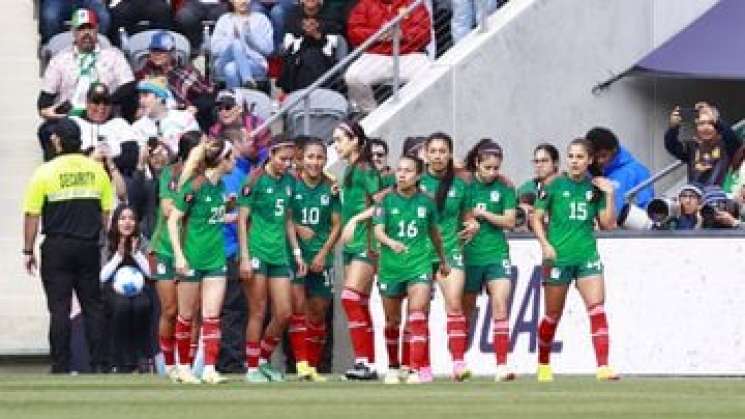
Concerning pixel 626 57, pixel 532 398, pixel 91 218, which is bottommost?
pixel 532 398

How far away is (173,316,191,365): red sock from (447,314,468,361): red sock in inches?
86.0

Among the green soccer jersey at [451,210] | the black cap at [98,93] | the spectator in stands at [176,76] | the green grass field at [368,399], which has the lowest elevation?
the green grass field at [368,399]

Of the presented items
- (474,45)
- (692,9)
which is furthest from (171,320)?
(692,9)

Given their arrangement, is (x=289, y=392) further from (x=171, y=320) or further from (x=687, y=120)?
(x=687, y=120)

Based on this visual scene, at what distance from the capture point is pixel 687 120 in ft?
103

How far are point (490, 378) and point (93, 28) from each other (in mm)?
5814

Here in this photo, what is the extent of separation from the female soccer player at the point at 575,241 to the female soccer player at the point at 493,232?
0.29m

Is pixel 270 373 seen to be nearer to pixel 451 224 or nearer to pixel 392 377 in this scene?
pixel 392 377

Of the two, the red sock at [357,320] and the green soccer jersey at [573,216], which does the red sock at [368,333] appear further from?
the green soccer jersey at [573,216]

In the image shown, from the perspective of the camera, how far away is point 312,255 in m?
26.1

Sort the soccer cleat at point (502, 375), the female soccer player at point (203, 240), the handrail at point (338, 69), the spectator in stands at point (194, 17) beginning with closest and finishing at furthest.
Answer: the female soccer player at point (203, 240) < the soccer cleat at point (502, 375) < the handrail at point (338, 69) < the spectator in stands at point (194, 17)

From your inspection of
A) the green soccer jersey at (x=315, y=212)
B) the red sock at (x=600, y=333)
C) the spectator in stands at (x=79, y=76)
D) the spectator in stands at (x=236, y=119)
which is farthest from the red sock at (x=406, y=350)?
the spectator in stands at (x=79, y=76)

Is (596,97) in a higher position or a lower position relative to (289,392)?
higher

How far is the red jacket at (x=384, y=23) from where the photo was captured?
30.6 m
